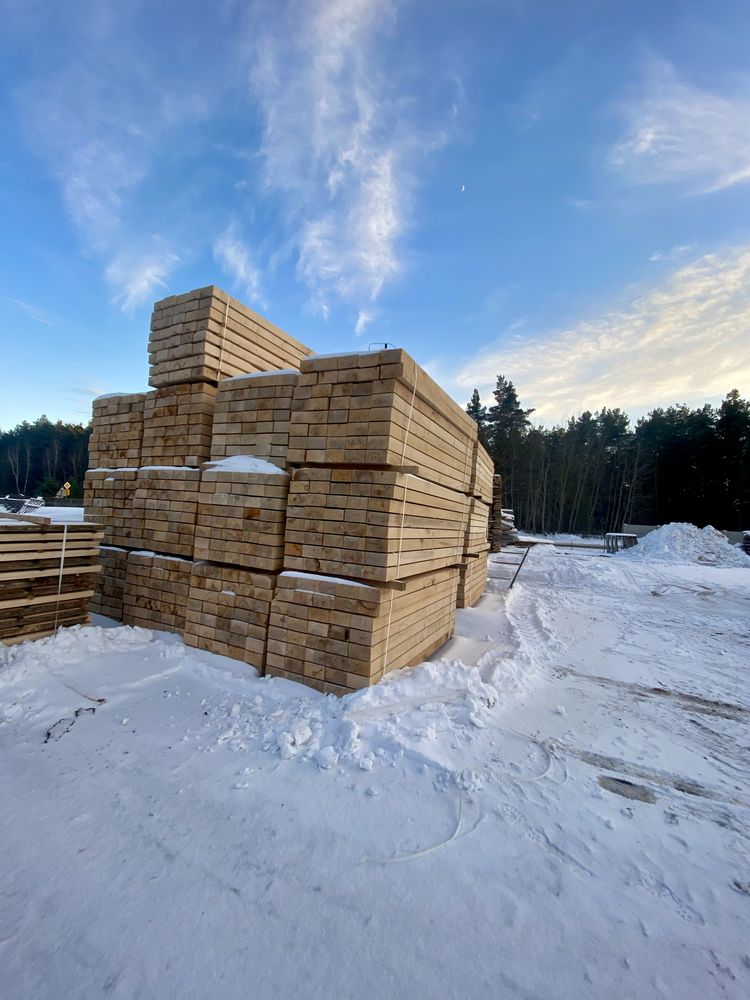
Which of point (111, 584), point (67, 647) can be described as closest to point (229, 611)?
point (67, 647)

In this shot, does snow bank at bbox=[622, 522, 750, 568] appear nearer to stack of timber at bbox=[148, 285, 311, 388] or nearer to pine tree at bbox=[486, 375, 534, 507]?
stack of timber at bbox=[148, 285, 311, 388]

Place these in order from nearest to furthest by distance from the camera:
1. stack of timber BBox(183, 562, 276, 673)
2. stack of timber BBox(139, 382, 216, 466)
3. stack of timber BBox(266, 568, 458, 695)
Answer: stack of timber BBox(266, 568, 458, 695)
stack of timber BBox(183, 562, 276, 673)
stack of timber BBox(139, 382, 216, 466)

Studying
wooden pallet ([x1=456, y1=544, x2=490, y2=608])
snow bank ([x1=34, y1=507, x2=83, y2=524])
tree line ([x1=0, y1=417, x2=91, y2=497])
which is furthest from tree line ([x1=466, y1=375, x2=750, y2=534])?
tree line ([x1=0, y1=417, x2=91, y2=497])

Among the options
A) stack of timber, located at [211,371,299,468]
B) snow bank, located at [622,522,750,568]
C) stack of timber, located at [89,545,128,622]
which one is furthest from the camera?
snow bank, located at [622,522,750,568]

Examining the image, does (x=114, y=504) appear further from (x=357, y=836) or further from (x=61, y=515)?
(x=357, y=836)

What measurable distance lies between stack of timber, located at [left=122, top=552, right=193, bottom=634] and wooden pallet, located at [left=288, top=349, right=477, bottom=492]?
227cm

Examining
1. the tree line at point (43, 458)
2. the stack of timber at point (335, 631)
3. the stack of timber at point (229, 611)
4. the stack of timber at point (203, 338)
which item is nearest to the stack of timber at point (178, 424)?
the stack of timber at point (203, 338)

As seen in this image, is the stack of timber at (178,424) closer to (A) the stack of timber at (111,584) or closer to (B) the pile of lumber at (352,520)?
(A) the stack of timber at (111,584)

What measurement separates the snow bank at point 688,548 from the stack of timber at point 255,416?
59.0 feet

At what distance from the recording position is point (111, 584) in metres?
5.80

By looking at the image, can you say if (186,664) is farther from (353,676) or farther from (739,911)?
(739,911)

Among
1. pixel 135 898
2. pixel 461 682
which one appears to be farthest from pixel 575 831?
pixel 135 898

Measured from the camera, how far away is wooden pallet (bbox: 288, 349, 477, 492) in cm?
383

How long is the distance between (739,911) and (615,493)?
4760cm
